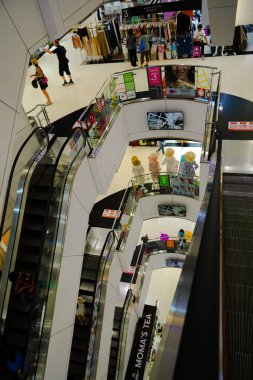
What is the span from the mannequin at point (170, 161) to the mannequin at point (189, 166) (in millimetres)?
529

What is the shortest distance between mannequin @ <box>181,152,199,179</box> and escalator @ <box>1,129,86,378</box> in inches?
173

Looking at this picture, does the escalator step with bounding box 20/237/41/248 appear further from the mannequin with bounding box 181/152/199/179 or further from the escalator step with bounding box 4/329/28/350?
the mannequin with bounding box 181/152/199/179

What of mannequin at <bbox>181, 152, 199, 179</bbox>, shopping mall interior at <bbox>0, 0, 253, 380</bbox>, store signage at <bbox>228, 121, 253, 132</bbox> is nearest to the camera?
shopping mall interior at <bbox>0, 0, 253, 380</bbox>

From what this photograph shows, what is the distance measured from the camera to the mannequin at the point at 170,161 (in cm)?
1034

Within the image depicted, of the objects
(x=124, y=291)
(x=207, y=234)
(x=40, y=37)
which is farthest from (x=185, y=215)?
(x=207, y=234)

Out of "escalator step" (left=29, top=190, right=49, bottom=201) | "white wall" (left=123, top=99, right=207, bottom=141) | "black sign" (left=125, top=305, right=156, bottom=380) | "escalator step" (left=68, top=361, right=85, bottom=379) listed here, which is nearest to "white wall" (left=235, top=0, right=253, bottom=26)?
"white wall" (left=123, top=99, right=207, bottom=141)

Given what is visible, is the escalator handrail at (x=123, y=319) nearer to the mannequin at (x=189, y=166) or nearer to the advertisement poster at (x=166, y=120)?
the mannequin at (x=189, y=166)

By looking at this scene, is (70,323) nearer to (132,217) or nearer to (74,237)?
(74,237)

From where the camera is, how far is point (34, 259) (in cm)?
601

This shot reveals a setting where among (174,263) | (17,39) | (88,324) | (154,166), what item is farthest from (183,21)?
(88,324)

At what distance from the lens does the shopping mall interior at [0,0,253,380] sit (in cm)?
220

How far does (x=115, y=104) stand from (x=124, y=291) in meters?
7.39

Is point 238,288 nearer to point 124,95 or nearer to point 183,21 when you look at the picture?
point 124,95

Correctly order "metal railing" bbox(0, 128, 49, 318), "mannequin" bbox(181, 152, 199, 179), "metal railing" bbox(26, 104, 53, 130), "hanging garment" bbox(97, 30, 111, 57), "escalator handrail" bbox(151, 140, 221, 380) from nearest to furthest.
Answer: "escalator handrail" bbox(151, 140, 221, 380) → "metal railing" bbox(0, 128, 49, 318) → "metal railing" bbox(26, 104, 53, 130) → "mannequin" bbox(181, 152, 199, 179) → "hanging garment" bbox(97, 30, 111, 57)
